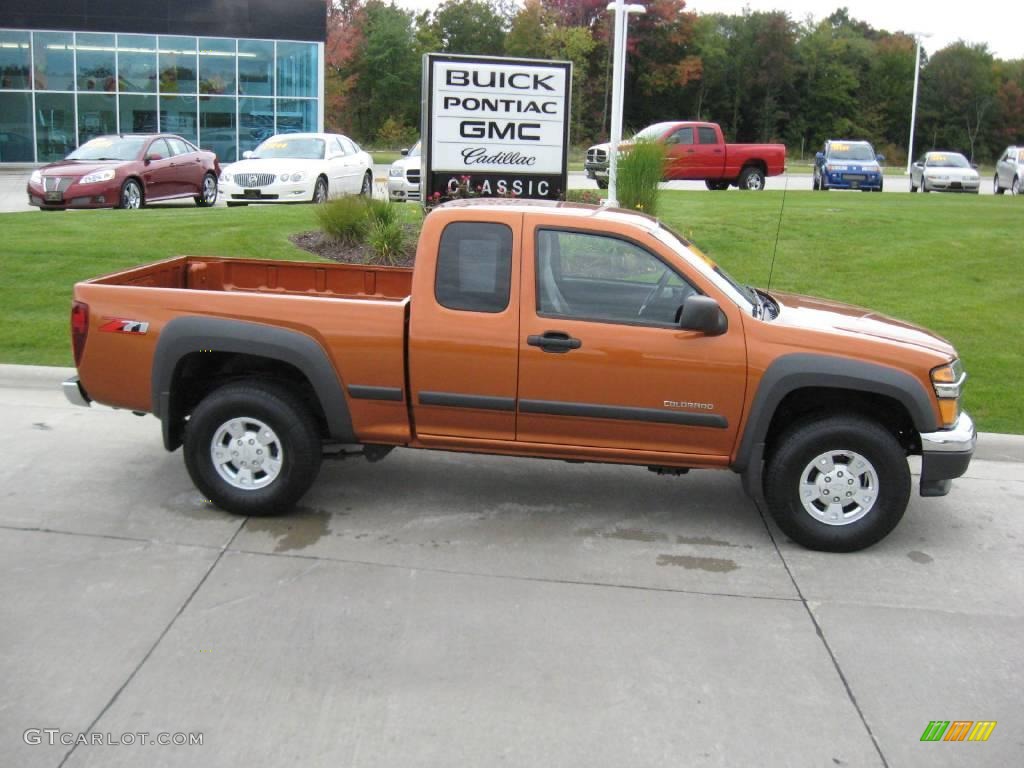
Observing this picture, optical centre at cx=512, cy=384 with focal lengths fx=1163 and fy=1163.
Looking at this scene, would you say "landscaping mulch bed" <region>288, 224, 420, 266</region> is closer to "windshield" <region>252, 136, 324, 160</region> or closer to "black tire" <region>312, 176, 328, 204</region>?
"black tire" <region>312, 176, 328, 204</region>

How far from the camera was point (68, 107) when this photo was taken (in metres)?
36.8

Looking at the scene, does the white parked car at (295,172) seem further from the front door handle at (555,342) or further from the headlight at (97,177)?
the front door handle at (555,342)

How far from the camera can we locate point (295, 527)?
21.0 ft

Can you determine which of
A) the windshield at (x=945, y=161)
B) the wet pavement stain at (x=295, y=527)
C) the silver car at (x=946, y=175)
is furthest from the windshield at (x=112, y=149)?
the windshield at (x=945, y=161)

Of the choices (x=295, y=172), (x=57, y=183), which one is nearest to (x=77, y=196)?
(x=57, y=183)

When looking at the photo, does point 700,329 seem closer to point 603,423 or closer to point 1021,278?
point 603,423

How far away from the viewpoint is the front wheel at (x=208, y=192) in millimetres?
21281

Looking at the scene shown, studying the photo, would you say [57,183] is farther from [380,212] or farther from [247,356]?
[247,356]

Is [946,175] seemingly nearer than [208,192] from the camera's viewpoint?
No

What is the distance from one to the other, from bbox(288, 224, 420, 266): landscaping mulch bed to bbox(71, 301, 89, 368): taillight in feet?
19.6

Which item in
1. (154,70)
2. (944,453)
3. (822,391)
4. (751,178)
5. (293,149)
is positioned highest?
(154,70)

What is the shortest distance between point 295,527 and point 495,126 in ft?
23.2

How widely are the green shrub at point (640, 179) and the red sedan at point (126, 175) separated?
913 centimetres

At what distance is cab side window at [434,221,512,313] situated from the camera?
628 cm
